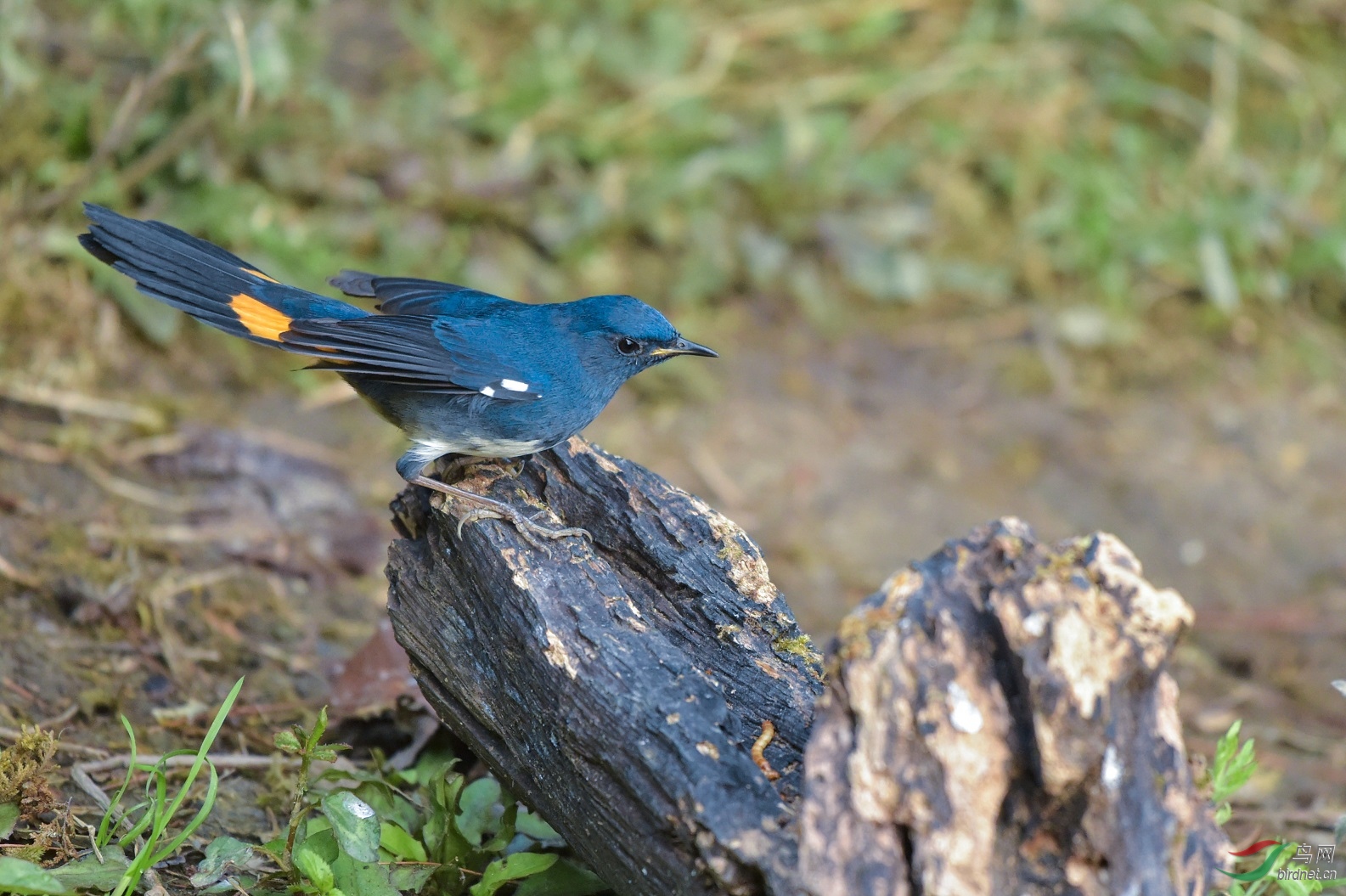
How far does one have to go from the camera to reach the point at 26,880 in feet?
8.49

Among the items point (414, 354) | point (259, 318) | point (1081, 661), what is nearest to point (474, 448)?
point (414, 354)

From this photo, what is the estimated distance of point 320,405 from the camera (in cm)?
→ 624

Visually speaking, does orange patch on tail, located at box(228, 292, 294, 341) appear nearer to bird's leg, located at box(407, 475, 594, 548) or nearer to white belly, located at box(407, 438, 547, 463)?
white belly, located at box(407, 438, 547, 463)

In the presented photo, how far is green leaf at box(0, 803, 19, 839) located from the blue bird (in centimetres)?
129

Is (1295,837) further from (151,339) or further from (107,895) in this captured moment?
(151,339)

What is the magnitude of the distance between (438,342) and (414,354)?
0.11 m

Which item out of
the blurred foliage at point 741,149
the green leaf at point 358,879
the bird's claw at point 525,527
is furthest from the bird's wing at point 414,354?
the blurred foliage at point 741,149

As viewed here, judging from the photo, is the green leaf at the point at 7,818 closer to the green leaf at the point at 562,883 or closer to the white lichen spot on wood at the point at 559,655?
the green leaf at the point at 562,883

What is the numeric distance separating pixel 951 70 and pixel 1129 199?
1.42 m

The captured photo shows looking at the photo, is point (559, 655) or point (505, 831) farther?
point (505, 831)

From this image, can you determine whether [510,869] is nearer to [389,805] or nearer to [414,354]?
[389,805]

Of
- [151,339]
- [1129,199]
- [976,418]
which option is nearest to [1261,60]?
[1129,199]

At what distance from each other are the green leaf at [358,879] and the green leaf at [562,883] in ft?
1.04

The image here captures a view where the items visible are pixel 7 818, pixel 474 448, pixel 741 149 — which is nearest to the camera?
pixel 7 818
